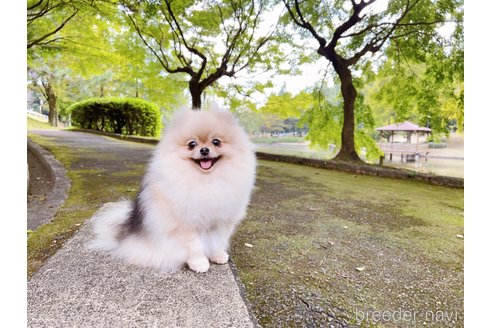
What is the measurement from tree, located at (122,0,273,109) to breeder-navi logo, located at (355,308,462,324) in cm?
557

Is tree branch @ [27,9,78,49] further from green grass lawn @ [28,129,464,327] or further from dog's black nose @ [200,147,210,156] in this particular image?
dog's black nose @ [200,147,210,156]

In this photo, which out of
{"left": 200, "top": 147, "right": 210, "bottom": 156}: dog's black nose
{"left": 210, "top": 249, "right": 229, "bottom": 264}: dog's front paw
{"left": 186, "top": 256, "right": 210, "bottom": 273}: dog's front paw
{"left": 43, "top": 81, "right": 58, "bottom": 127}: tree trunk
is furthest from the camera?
{"left": 43, "top": 81, "right": 58, "bottom": 127}: tree trunk

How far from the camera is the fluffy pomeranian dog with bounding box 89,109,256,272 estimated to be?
1.00 metres

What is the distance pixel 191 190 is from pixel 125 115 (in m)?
8.49

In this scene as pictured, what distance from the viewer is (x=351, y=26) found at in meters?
5.30

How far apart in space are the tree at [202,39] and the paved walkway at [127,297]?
535 centimetres

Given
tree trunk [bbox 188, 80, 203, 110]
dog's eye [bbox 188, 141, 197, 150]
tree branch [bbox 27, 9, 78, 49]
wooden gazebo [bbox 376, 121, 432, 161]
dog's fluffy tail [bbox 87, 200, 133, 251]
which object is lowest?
dog's fluffy tail [bbox 87, 200, 133, 251]

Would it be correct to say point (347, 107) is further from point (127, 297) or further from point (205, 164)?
point (127, 297)

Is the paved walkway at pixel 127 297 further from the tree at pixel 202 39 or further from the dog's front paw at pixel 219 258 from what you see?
the tree at pixel 202 39

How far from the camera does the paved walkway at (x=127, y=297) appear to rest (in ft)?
2.77

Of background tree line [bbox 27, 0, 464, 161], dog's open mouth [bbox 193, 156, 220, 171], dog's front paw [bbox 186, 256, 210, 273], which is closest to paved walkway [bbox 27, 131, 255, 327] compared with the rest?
dog's front paw [bbox 186, 256, 210, 273]

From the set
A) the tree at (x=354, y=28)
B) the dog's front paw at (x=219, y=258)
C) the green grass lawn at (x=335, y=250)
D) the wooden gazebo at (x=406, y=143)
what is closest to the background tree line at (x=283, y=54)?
the tree at (x=354, y=28)

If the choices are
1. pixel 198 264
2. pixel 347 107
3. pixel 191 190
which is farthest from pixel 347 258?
pixel 347 107

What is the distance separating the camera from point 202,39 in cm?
680
